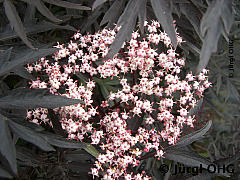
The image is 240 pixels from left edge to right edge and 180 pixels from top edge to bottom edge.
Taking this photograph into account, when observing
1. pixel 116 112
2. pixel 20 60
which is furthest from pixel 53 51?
pixel 116 112

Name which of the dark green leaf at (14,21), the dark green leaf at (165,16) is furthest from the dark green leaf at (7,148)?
the dark green leaf at (165,16)

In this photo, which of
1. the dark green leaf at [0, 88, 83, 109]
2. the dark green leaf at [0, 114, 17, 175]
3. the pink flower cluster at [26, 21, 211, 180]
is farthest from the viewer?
the pink flower cluster at [26, 21, 211, 180]

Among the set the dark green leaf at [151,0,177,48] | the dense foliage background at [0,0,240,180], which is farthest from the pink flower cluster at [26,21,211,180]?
the dark green leaf at [151,0,177,48]

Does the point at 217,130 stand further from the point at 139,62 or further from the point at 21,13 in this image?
the point at 21,13

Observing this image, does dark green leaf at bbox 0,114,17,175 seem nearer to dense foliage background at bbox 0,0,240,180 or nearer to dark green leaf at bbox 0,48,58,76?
dense foliage background at bbox 0,0,240,180

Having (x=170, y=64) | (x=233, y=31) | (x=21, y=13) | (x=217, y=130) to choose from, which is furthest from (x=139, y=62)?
(x=217, y=130)

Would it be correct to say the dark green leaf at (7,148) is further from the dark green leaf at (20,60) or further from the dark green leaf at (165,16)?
the dark green leaf at (165,16)
